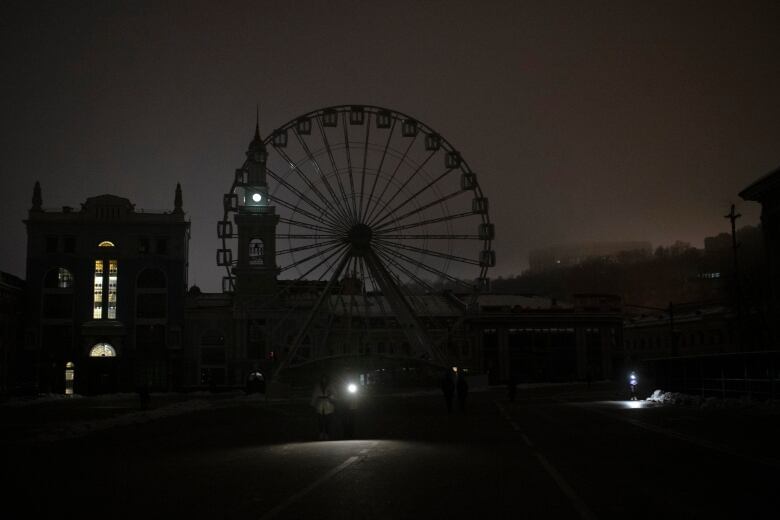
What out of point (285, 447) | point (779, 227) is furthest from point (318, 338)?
point (285, 447)

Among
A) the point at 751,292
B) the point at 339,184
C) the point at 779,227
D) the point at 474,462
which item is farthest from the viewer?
the point at 751,292

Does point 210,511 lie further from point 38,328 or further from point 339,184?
point 38,328

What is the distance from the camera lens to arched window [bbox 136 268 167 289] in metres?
91.9

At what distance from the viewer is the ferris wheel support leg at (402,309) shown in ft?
193

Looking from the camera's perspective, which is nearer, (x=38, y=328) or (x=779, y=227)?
(x=779, y=227)

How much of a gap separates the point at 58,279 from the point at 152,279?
9351 mm

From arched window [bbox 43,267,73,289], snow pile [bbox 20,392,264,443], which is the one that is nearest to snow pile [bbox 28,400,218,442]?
snow pile [bbox 20,392,264,443]

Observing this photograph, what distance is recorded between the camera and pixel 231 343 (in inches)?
3676

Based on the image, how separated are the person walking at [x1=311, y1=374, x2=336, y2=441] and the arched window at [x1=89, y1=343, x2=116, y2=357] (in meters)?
71.8

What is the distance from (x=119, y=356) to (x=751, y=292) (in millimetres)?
60791

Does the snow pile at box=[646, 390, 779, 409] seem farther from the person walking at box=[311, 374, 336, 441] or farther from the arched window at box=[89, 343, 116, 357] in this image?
the arched window at box=[89, 343, 116, 357]

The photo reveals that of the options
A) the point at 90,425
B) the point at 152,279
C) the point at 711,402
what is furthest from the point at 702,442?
the point at 152,279

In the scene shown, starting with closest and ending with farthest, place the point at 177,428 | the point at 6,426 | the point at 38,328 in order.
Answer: the point at 177,428 → the point at 6,426 → the point at 38,328

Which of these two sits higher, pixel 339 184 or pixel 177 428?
pixel 339 184
